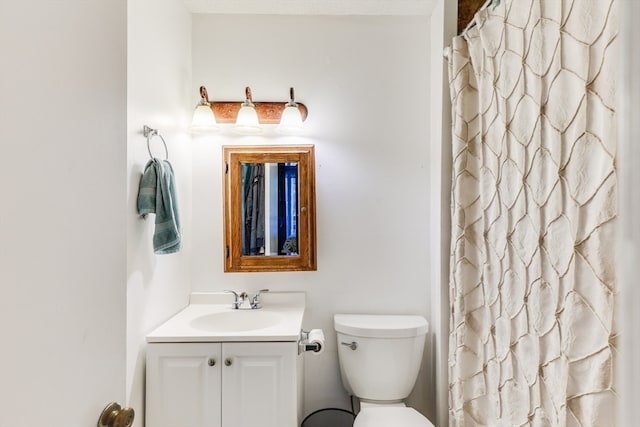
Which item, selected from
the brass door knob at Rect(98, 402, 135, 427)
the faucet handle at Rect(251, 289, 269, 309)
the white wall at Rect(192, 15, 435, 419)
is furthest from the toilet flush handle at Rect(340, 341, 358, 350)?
the brass door knob at Rect(98, 402, 135, 427)

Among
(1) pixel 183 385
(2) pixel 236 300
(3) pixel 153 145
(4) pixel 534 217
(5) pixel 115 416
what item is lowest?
(1) pixel 183 385

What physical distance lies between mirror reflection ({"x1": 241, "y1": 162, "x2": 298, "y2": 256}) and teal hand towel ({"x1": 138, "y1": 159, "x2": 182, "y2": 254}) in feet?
1.63

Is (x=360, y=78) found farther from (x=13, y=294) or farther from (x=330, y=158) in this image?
(x=13, y=294)

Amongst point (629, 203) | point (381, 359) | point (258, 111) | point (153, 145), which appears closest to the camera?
point (629, 203)

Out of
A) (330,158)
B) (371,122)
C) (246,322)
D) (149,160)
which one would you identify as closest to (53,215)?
(149,160)

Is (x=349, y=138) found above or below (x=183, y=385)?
above

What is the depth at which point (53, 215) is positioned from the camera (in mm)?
503

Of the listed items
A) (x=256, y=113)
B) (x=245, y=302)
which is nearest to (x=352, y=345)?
(x=245, y=302)

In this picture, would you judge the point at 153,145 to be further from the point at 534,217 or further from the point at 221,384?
the point at 534,217

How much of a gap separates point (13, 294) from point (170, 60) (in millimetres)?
1571

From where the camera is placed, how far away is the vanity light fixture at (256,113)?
1877 mm

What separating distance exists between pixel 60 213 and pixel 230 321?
144 cm

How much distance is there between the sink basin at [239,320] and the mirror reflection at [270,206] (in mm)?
335

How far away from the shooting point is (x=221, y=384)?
1474 millimetres
